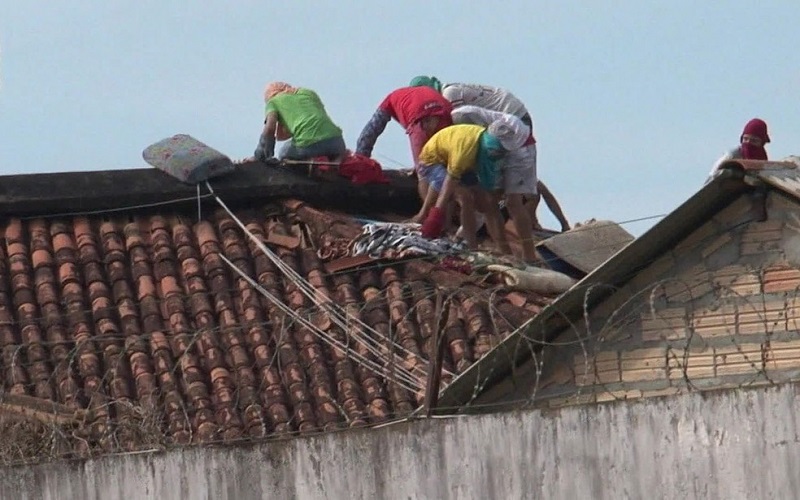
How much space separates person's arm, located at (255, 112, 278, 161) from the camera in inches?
630

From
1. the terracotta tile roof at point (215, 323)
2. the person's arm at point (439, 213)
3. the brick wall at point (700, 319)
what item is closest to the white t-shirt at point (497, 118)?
the person's arm at point (439, 213)

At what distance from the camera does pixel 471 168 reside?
47.1ft

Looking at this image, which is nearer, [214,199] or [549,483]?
[549,483]

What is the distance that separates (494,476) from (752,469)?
3.76 feet

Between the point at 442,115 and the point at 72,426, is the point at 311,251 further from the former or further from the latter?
the point at 72,426

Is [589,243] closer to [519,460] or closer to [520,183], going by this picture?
[520,183]

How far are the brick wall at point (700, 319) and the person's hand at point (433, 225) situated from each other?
3435 mm

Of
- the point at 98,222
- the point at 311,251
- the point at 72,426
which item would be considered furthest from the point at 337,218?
the point at 72,426

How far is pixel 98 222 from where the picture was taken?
1506cm

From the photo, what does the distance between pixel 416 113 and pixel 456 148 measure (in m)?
1.27

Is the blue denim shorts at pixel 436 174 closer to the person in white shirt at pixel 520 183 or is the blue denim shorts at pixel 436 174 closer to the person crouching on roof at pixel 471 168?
the person crouching on roof at pixel 471 168

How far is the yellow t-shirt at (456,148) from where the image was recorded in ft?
46.9

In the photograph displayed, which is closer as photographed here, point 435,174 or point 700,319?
point 700,319

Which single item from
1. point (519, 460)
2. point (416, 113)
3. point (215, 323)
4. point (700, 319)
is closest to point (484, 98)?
point (416, 113)
